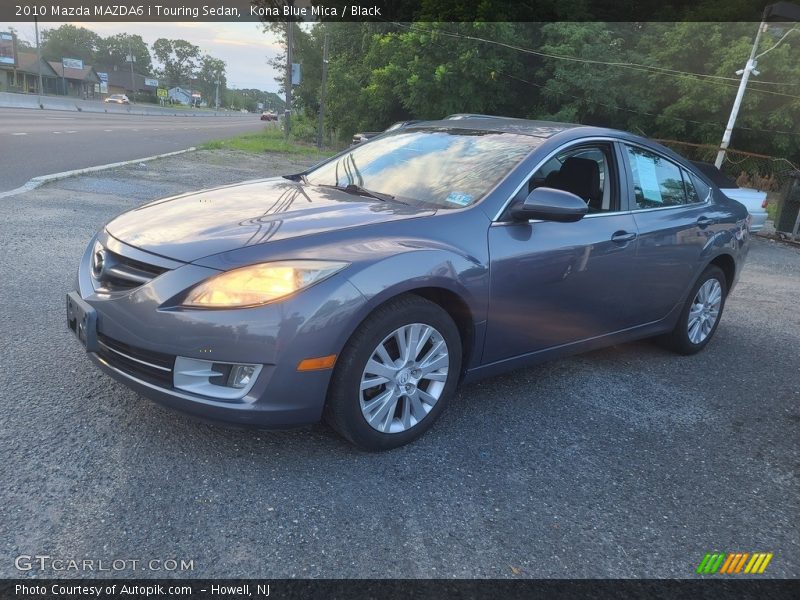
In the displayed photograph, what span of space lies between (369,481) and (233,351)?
816 mm

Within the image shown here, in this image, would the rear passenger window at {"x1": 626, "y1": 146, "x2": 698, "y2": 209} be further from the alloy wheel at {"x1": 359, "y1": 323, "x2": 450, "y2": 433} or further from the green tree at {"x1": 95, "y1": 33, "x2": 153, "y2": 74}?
the green tree at {"x1": 95, "y1": 33, "x2": 153, "y2": 74}

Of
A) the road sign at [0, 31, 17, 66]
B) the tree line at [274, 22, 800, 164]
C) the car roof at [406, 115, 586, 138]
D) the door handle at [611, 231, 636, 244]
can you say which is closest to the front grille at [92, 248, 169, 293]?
the car roof at [406, 115, 586, 138]

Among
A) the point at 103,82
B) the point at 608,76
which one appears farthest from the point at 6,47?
the point at 608,76

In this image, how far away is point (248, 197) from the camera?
350cm

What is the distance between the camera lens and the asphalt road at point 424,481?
224 cm

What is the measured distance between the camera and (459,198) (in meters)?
3.34

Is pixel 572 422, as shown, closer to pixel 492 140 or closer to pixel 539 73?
pixel 492 140

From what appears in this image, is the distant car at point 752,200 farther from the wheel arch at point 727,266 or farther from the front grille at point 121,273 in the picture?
the front grille at point 121,273

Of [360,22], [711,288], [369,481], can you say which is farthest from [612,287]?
[360,22]

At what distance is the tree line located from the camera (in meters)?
29.5

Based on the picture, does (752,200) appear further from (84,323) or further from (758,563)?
(84,323)

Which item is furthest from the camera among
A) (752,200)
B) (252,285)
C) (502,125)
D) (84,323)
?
(752,200)

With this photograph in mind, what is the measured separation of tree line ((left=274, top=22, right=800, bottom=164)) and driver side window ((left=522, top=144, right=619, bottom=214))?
2821cm

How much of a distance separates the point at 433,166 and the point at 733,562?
2.48 meters
